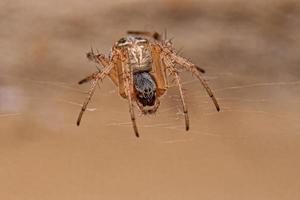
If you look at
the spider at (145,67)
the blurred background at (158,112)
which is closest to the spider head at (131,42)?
the spider at (145,67)

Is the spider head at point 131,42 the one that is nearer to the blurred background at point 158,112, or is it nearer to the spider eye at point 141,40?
the spider eye at point 141,40

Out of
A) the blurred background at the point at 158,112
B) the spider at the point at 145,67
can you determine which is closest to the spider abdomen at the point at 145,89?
the spider at the point at 145,67

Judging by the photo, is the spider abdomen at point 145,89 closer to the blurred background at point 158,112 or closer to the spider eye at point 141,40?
the spider eye at point 141,40

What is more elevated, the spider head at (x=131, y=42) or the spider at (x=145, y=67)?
the spider head at (x=131, y=42)

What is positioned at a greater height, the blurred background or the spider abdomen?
the spider abdomen

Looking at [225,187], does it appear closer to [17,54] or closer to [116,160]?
[116,160]

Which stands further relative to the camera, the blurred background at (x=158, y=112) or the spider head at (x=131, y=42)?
the blurred background at (x=158, y=112)

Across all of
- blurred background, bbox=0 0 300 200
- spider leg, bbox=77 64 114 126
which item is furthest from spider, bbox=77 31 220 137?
blurred background, bbox=0 0 300 200

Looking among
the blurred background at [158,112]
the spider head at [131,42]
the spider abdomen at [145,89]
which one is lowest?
the blurred background at [158,112]

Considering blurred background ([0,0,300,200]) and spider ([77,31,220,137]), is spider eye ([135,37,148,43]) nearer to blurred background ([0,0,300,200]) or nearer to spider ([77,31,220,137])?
spider ([77,31,220,137])
